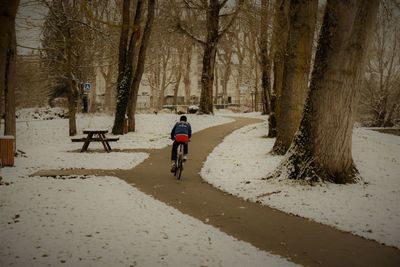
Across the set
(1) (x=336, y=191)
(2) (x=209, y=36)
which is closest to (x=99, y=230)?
(1) (x=336, y=191)

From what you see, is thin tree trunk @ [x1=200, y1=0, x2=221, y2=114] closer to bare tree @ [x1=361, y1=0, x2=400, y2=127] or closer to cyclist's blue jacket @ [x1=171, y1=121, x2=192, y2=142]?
bare tree @ [x1=361, y1=0, x2=400, y2=127]

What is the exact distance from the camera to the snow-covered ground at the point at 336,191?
744 cm

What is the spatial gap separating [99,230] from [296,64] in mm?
8850

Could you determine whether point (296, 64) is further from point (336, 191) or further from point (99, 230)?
point (99, 230)

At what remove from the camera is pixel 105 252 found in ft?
19.0

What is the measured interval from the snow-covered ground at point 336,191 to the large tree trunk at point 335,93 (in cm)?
49

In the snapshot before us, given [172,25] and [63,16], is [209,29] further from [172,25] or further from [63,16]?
[63,16]

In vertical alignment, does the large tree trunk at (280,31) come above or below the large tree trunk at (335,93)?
above

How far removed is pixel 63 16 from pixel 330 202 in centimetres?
1703

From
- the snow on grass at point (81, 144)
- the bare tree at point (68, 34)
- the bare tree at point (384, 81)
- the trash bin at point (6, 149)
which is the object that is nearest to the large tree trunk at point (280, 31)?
the snow on grass at point (81, 144)

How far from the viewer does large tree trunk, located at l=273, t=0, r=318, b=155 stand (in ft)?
42.2

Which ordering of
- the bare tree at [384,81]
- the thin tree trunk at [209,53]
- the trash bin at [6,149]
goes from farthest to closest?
the bare tree at [384,81] → the thin tree trunk at [209,53] → the trash bin at [6,149]

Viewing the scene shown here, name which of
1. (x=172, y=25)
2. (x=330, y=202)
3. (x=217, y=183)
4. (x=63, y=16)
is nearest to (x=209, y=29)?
(x=172, y=25)

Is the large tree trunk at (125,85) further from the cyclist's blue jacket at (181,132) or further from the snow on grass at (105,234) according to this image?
the snow on grass at (105,234)
